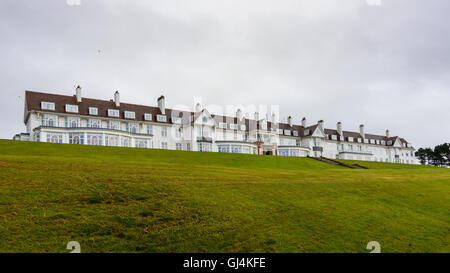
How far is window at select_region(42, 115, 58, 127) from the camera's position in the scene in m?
54.5

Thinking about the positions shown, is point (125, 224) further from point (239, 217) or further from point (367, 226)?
point (367, 226)

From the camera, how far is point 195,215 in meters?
10.3

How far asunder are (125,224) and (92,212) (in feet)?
4.36

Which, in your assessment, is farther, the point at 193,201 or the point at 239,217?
the point at 193,201

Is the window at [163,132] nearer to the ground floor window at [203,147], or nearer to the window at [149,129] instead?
the window at [149,129]

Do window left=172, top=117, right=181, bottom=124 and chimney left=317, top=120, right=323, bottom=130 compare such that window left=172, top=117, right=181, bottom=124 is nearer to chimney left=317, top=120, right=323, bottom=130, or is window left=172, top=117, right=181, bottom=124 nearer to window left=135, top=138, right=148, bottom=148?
window left=135, top=138, right=148, bottom=148

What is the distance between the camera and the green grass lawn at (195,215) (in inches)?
331

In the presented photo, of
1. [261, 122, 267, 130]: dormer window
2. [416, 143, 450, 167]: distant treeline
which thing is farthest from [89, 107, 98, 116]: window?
[416, 143, 450, 167]: distant treeline

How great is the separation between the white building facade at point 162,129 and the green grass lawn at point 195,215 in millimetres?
38932

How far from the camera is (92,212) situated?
9781mm

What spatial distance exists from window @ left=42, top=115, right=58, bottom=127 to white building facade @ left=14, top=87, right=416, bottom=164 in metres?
0.15

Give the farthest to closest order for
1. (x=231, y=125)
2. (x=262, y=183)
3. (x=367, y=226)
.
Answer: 1. (x=231, y=125)
2. (x=262, y=183)
3. (x=367, y=226)

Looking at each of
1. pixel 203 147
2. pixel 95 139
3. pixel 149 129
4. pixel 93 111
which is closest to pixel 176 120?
pixel 149 129
